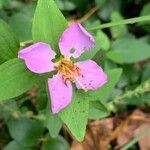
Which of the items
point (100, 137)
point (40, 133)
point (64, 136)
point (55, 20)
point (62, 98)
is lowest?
point (100, 137)

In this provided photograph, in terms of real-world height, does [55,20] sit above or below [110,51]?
above

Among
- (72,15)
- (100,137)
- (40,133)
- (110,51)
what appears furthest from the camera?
(72,15)

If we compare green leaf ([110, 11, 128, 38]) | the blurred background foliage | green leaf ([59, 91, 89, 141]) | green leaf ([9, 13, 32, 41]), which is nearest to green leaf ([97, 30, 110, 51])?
the blurred background foliage

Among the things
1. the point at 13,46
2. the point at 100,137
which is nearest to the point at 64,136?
the point at 100,137

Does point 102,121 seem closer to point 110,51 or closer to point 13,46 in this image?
point 110,51

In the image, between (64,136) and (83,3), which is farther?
(83,3)

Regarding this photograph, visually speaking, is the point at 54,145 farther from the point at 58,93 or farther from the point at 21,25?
the point at 58,93

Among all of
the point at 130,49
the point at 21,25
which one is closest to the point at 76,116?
the point at 21,25
